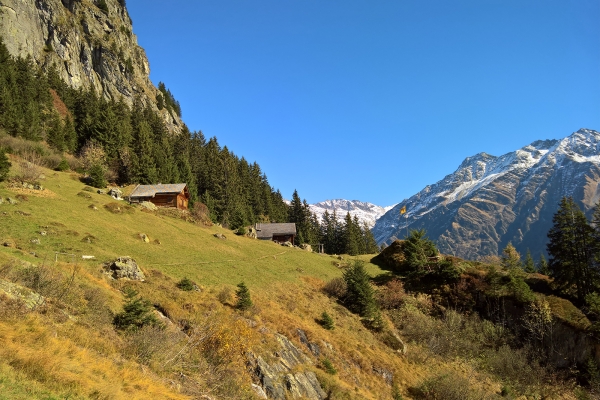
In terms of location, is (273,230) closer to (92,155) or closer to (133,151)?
(133,151)

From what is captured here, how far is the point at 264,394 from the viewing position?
698 inches

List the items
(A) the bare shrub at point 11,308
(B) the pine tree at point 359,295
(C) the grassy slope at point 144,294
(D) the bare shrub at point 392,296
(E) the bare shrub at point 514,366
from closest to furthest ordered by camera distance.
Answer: (C) the grassy slope at point 144,294 → (A) the bare shrub at point 11,308 → (E) the bare shrub at point 514,366 → (B) the pine tree at point 359,295 → (D) the bare shrub at point 392,296

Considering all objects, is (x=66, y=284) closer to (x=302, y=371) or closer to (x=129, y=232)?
(x=302, y=371)

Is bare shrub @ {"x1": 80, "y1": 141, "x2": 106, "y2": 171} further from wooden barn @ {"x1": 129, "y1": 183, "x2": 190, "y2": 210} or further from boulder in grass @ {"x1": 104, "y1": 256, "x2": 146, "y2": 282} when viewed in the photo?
boulder in grass @ {"x1": 104, "y1": 256, "x2": 146, "y2": 282}

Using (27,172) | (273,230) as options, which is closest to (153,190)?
(27,172)

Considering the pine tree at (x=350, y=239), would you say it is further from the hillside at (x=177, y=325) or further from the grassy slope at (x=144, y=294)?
the hillside at (x=177, y=325)

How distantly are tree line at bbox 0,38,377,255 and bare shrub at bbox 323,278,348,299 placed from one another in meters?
30.5

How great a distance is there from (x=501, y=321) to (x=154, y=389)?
39.9 m

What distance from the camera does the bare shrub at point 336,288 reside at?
3938 centimetres

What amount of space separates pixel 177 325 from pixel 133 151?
62.5m

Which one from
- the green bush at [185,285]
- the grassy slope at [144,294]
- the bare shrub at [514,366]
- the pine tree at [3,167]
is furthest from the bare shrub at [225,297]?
the pine tree at [3,167]

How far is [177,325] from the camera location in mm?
20047

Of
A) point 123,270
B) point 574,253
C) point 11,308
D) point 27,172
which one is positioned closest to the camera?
point 11,308

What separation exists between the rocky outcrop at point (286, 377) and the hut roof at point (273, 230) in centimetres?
5543
